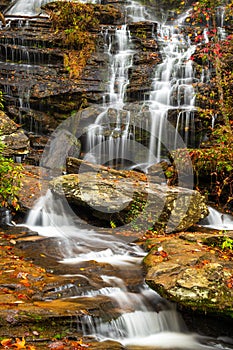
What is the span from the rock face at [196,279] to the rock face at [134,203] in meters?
2.43

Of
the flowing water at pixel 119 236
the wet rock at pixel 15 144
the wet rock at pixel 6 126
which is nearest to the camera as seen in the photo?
the flowing water at pixel 119 236

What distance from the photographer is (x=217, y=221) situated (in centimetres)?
937

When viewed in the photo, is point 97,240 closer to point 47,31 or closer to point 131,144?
point 131,144

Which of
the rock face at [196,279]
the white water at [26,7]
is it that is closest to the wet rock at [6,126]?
the rock face at [196,279]

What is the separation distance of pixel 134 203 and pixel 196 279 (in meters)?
3.86

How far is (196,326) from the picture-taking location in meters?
4.98

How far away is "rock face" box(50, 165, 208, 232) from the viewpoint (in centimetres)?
836

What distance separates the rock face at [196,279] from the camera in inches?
180

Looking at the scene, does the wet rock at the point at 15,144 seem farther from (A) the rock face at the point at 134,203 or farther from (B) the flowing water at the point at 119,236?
(A) the rock face at the point at 134,203

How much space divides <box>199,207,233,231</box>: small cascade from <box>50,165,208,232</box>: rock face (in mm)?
526

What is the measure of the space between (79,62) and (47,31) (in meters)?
2.81

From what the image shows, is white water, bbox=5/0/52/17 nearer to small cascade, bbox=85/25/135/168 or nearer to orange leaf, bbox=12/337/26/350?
small cascade, bbox=85/25/135/168

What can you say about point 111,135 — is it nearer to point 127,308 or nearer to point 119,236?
point 119,236

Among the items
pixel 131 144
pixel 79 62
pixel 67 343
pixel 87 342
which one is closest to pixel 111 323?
pixel 87 342
